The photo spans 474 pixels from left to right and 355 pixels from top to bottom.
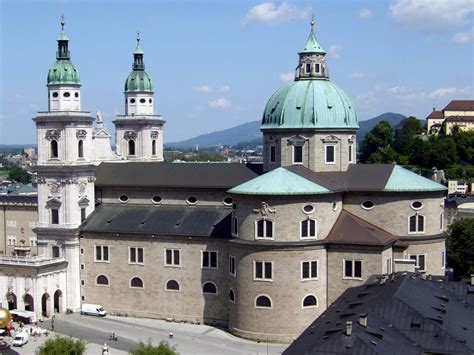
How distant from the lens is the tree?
168 m

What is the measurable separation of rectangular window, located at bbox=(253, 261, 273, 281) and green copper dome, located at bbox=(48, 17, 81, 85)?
1042 inches

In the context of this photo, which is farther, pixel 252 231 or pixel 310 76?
pixel 310 76

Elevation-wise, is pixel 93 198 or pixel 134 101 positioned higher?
pixel 134 101

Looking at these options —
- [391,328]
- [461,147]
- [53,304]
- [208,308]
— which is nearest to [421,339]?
[391,328]

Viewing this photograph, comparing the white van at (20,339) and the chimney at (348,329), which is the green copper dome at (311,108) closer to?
the white van at (20,339)

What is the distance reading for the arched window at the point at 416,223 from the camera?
68.2 meters

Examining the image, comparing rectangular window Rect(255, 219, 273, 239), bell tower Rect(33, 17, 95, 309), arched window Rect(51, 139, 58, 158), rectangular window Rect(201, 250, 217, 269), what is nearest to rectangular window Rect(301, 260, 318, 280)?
rectangular window Rect(255, 219, 273, 239)

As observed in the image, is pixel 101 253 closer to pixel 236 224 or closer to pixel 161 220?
pixel 161 220

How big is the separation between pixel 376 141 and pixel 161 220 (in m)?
100

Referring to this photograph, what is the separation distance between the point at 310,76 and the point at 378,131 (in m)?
96.3

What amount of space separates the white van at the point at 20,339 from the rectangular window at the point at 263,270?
18.9 meters

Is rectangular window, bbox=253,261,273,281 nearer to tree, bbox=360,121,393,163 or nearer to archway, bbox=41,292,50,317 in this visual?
archway, bbox=41,292,50,317

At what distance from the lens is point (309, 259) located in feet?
213

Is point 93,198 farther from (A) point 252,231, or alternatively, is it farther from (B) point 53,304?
(A) point 252,231
